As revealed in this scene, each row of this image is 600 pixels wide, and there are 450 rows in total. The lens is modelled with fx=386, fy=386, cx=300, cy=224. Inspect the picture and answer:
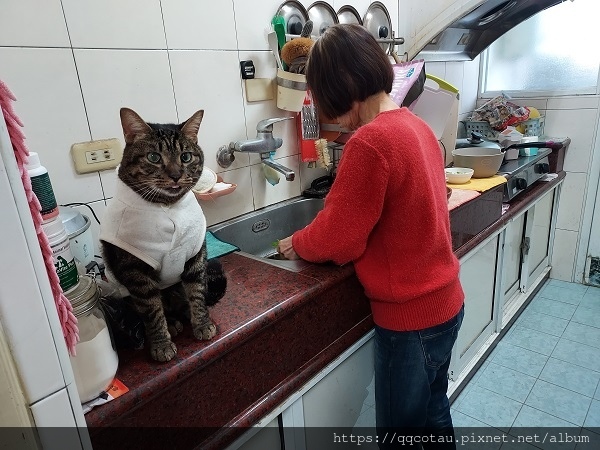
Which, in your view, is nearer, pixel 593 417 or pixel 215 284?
pixel 215 284

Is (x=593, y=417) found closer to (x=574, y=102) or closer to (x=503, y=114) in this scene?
(x=503, y=114)

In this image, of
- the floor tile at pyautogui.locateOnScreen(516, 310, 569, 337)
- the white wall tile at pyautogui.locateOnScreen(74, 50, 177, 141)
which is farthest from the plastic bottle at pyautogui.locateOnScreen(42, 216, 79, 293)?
the floor tile at pyautogui.locateOnScreen(516, 310, 569, 337)

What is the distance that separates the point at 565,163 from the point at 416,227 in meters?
2.08

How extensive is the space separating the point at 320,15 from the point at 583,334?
202cm

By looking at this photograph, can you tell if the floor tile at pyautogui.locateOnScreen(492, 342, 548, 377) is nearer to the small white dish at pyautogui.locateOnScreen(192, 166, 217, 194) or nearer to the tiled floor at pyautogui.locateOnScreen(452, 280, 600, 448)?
the tiled floor at pyautogui.locateOnScreen(452, 280, 600, 448)

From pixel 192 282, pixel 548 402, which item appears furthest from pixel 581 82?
pixel 192 282

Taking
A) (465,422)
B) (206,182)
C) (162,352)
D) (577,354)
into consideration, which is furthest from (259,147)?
(577,354)

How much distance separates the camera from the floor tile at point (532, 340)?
1.93 meters

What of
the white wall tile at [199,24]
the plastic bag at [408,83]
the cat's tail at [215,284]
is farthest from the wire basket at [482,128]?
the cat's tail at [215,284]

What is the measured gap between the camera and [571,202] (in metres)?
2.40

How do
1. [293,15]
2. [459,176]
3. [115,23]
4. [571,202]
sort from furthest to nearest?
1. [571,202]
2. [459,176]
3. [293,15]
4. [115,23]

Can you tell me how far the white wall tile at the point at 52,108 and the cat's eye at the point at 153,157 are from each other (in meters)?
0.36

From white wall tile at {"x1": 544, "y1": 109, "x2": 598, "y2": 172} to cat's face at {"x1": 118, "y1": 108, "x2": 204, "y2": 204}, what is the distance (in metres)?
2.48

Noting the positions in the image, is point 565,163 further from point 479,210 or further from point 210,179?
point 210,179
